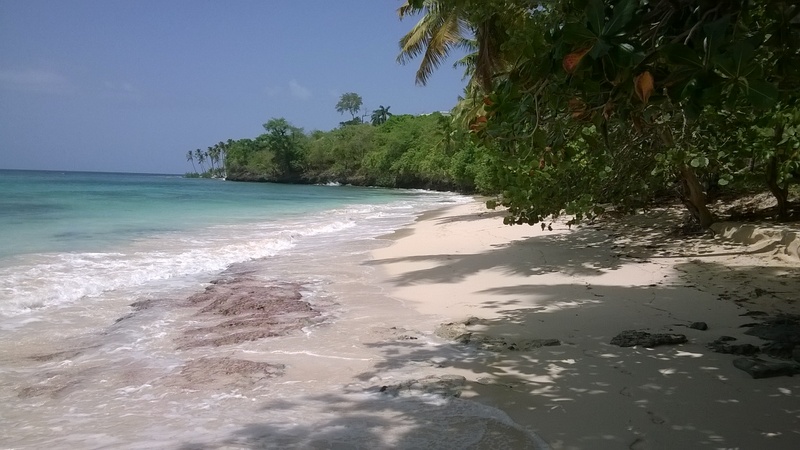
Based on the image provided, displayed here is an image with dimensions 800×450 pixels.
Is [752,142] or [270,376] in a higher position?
[752,142]

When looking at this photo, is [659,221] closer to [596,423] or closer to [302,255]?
[302,255]

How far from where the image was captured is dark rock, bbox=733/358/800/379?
12.2 ft

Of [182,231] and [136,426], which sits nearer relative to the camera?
[136,426]

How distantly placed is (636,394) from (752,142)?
585cm

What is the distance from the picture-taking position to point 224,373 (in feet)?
15.2

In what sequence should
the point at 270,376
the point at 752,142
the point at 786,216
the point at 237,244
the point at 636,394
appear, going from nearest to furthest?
1. the point at 636,394
2. the point at 270,376
3. the point at 752,142
4. the point at 786,216
5. the point at 237,244

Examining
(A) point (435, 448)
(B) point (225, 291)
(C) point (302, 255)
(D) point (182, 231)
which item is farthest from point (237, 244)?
(A) point (435, 448)

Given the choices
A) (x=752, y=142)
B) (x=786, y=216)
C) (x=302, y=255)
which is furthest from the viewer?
(x=302, y=255)

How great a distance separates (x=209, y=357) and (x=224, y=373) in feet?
1.90

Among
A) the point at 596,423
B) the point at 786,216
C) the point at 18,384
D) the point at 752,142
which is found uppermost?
the point at 752,142

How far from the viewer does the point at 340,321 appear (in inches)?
249

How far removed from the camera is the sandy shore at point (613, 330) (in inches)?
128

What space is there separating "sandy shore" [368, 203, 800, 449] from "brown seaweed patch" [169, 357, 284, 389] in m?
1.13

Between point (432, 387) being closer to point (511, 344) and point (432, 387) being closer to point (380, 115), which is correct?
point (511, 344)
